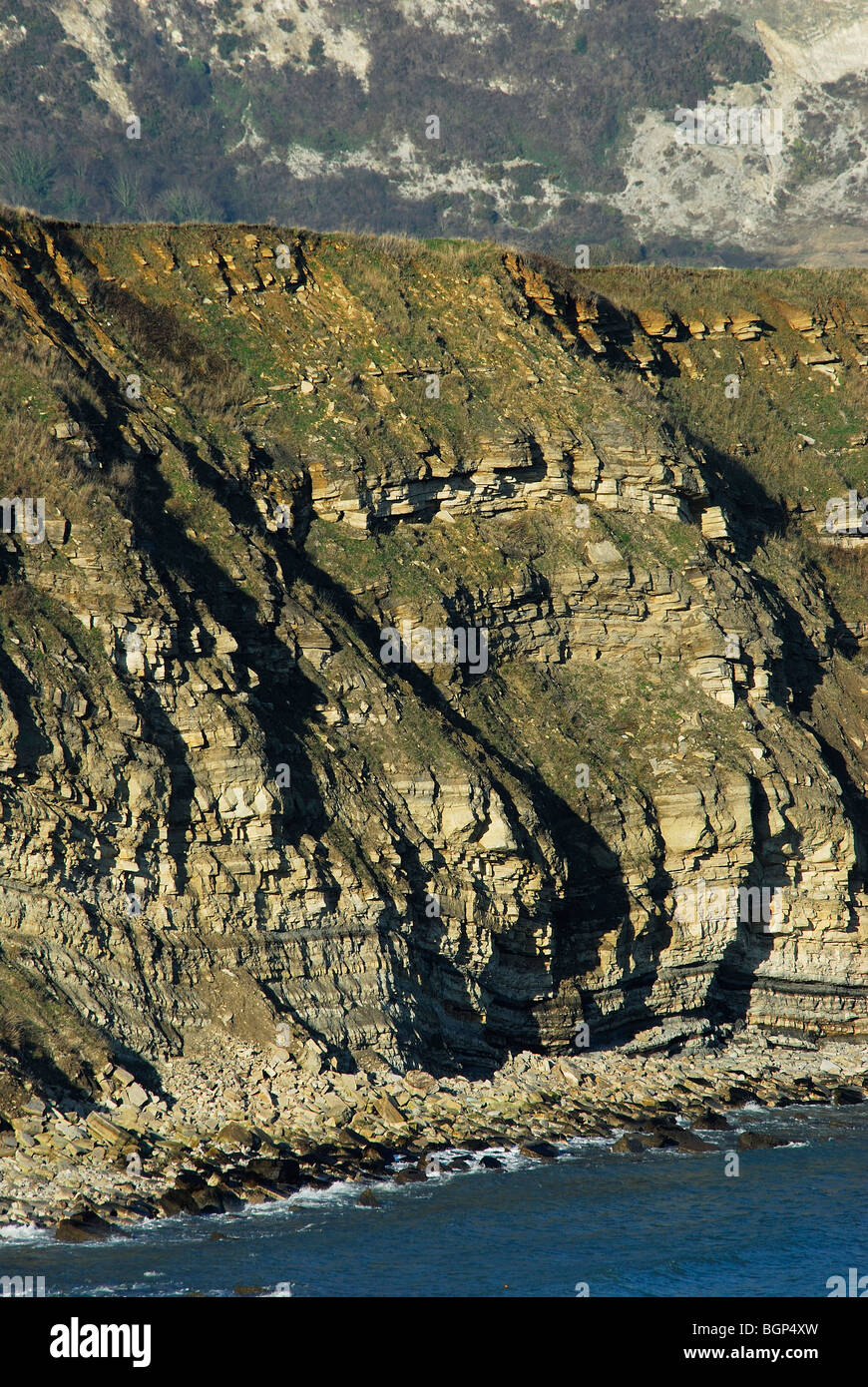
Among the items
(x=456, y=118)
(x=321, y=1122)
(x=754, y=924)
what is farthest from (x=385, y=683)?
(x=456, y=118)

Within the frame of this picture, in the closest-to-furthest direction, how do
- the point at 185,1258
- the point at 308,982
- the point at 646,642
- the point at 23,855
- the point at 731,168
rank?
1. the point at 185,1258
2. the point at 23,855
3. the point at 308,982
4. the point at 646,642
5. the point at 731,168

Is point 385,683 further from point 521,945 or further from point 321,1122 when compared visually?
point 321,1122

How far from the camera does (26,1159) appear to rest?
86.5 feet

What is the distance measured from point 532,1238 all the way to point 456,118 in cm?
13605

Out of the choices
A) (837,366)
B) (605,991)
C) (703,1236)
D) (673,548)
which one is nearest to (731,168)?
(837,366)

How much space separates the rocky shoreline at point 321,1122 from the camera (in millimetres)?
26344

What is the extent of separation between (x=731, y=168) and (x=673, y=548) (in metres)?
109

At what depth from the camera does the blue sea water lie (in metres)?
23.8

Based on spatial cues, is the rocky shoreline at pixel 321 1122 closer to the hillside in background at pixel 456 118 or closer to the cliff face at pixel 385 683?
the cliff face at pixel 385 683

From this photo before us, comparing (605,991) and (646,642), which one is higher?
(646,642)

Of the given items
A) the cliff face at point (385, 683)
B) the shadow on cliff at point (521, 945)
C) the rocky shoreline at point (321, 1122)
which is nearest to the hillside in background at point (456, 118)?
the cliff face at point (385, 683)

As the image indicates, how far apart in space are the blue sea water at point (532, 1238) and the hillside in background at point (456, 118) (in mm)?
99858

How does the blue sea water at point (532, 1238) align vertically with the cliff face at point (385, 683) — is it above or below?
below

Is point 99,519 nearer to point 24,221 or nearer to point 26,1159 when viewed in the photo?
point 24,221
